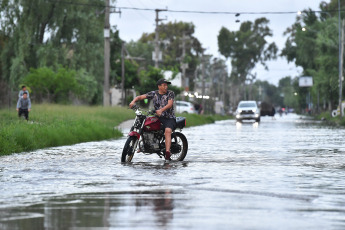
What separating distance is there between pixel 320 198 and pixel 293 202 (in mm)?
650

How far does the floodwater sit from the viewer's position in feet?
28.9

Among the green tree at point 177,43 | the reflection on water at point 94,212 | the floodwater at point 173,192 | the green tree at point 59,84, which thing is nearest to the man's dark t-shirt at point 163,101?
the floodwater at point 173,192

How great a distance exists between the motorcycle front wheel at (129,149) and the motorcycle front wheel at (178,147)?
101 cm

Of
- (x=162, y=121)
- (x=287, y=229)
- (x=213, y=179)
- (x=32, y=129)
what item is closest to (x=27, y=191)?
(x=213, y=179)

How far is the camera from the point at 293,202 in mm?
10523

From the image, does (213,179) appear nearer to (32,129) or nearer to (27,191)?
(27,191)

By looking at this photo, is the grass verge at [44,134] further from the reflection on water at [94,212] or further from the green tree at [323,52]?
the green tree at [323,52]

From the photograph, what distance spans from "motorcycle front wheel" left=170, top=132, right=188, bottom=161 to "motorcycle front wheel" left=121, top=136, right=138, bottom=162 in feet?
3.31

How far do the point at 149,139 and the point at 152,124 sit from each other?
1.20 ft

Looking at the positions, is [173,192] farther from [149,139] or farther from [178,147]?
[178,147]

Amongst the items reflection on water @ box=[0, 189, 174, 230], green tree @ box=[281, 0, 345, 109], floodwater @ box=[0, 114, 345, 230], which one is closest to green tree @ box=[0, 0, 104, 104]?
green tree @ box=[281, 0, 345, 109]

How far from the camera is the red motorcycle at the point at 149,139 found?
18.0 meters

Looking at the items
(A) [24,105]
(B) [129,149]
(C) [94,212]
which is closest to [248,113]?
(A) [24,105]

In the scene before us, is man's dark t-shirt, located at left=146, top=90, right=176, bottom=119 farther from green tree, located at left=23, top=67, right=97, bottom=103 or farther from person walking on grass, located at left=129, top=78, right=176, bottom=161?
green tree, located at left=23, top=67, right=97, bottom=103
